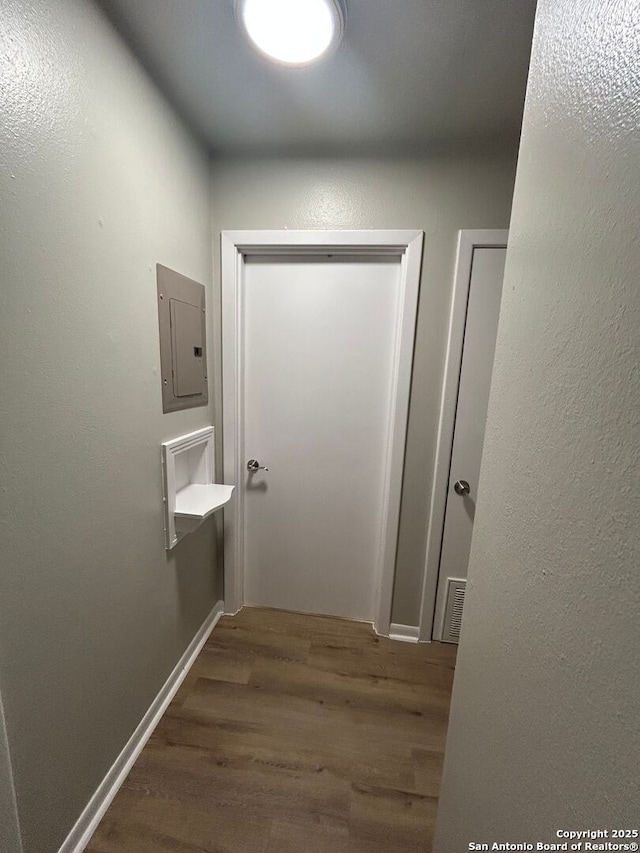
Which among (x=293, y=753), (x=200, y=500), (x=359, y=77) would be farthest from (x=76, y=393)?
(x=293, y=753)

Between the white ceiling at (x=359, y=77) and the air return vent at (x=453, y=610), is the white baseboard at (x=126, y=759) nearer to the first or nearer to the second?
the air return vent at (x=453, y=610)

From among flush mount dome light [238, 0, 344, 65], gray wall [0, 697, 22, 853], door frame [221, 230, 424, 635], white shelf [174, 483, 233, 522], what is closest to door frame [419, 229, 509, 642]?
door frame [221, 230, 424, 635]

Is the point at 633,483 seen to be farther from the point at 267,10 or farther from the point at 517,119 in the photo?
the point at 517,119

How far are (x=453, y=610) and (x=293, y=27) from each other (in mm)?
2406

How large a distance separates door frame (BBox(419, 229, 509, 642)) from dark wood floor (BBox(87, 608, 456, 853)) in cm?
24

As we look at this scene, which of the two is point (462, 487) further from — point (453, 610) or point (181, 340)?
point (181, 340)

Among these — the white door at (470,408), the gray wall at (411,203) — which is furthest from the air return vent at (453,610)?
the gray wall at (411,203)

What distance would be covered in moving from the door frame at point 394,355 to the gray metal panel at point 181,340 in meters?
0.15

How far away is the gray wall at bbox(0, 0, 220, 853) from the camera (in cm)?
71

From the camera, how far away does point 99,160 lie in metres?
0.89

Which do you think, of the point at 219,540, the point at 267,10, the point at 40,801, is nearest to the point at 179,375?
the point at 219,540

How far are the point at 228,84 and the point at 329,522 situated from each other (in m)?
1.90

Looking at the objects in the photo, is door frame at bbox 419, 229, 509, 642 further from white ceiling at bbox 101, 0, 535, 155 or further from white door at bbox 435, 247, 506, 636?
white ceiling at bbox 101, 0, 535, 155

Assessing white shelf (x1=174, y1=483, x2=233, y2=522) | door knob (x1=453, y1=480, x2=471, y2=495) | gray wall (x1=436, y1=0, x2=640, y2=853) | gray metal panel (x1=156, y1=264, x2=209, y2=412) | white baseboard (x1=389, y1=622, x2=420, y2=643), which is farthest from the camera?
white baseboard (x1=389, y1=622, x2=420, y2=643)
